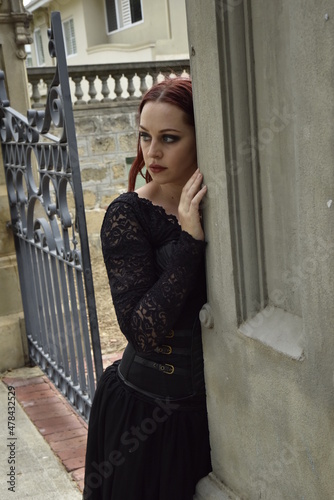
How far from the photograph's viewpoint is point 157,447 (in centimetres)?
210

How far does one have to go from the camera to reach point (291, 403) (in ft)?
4.96

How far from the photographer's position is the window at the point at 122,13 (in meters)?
17.2

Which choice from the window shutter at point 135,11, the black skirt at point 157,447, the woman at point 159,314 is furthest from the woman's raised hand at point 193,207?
the window shutter at point 135,11

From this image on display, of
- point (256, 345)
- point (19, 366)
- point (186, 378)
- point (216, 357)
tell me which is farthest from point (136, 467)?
point (19, 366)

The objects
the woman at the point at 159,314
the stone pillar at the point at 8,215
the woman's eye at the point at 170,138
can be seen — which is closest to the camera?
the woman at the point at 159,314

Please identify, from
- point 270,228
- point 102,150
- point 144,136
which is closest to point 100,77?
point 102,150

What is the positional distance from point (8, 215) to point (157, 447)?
2904 millimetres

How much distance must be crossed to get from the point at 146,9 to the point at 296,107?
16.0 meters

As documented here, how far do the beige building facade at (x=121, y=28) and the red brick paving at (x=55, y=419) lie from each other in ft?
39.1

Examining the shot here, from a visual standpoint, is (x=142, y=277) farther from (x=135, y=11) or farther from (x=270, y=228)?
(x=135, y=11)

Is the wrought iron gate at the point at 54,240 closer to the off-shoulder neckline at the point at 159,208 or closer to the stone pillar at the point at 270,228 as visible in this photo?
the off-shoulder neckline at the point at 159,208

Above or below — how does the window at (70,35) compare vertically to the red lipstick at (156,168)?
above

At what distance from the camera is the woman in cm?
183

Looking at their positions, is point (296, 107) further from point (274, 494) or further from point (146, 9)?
point (146, 9)
